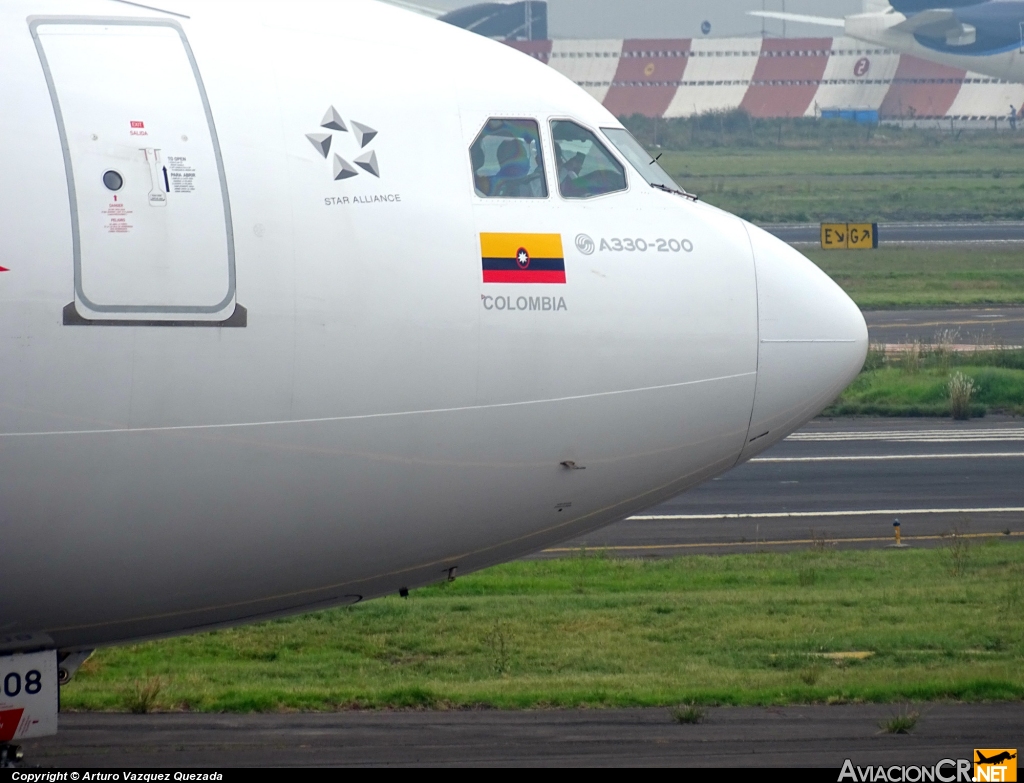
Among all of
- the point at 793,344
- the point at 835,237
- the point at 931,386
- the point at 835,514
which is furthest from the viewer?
the point at 835,237

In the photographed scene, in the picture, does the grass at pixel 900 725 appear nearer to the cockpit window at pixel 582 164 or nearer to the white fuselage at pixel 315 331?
the white fuselage at pixel 315 331

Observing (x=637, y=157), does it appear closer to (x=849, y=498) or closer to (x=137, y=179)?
(x=137, y=179)

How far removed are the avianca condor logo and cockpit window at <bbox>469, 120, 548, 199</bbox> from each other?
25.5 inches

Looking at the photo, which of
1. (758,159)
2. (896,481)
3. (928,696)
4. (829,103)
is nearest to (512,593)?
(928,696)

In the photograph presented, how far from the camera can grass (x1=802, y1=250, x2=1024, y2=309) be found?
48.6 metres

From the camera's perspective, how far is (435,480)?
8.40 m

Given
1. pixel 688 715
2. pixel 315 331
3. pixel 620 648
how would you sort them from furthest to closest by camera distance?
pixel 620 648
pixel 688 715
pixel 315 331

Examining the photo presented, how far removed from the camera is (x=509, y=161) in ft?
28.6

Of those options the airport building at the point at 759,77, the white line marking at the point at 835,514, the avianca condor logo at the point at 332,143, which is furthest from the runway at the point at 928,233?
the avianca condor logo at the point at 332,143

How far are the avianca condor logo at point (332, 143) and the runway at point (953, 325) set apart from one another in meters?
33.4

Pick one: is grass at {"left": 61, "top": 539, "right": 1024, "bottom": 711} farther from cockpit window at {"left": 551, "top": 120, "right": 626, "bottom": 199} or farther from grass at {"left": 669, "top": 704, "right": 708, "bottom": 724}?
cockpit window at {"left": 551, "top": 120, "right": 626, "bottom": 199}

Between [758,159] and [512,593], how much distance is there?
85966 mm

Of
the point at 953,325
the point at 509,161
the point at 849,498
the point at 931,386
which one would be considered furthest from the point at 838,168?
the point at 509,161

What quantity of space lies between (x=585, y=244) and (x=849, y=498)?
17.6 meters
